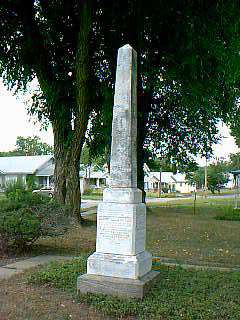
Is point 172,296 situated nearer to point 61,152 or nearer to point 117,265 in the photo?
point 117,265

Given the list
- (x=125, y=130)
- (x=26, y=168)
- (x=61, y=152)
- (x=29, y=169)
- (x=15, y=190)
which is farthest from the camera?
(x=26, y=168)

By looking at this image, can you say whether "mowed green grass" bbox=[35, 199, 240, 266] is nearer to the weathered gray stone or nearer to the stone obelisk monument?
the stone obelisk monument

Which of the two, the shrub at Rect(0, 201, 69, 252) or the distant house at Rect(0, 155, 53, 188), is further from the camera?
the distant house at Rect(0, 155, 53, 188)

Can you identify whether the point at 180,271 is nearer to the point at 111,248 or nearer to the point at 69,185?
the point at 111,248

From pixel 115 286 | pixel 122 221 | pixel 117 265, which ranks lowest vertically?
pixel 115 286

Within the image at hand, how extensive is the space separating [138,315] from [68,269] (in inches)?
93.7

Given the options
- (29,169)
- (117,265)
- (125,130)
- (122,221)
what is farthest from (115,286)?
(29,169)

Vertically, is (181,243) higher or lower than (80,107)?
lower

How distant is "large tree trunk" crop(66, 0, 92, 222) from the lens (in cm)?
1579

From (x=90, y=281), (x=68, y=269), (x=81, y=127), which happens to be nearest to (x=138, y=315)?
(x=90, y=281)

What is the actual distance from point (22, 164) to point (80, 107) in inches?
1829

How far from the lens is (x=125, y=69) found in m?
7.40

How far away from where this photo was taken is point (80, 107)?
1620cm

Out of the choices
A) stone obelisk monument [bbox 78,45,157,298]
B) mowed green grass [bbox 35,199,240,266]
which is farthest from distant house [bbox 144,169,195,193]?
stone obelisk monument [bbox 78,45,157,298]
